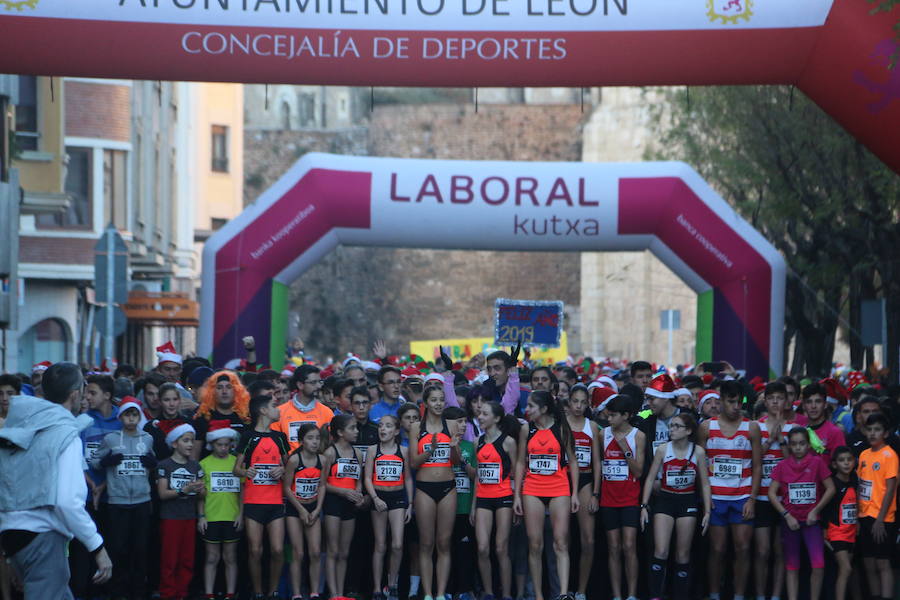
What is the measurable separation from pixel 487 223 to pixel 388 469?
21.4 ft

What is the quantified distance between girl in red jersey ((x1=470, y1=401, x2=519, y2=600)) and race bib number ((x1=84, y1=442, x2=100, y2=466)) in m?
2.62

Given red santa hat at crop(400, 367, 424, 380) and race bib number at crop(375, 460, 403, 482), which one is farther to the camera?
red santa hat at crop(400, 367, 424, 380)

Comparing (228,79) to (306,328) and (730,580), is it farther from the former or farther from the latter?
(306,328)

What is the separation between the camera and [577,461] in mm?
11789

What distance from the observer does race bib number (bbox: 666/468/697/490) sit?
11609mm

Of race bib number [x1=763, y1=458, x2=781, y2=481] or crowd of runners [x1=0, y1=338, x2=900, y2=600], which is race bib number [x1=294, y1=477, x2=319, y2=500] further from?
race bib number [x1=763, y1=458, x2=781, y2=481]

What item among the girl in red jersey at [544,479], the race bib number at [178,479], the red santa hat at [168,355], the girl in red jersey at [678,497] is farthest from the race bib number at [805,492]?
the red santa hat at [168,355]

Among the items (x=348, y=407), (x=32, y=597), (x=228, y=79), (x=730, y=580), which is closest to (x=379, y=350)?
(x=348, y=407)

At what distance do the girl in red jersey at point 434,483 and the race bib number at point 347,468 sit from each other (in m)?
0.42

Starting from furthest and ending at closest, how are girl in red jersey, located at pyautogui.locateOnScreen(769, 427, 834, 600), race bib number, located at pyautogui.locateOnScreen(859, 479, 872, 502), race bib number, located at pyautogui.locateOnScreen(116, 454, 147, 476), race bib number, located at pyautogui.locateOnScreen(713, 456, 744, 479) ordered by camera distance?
race bib number, located at pyautogui.locateOnScreen(713, 456, 744, 479) < race bib number, located at pyautogui.locateOnScreen(116, 454, 147, 476) < girl in red jersey, located at pyautogui.locateOnScreen(769, 427, 834, 600) < race bib number, located at pyautogui.locateOnScreen(859, 479, 872, 502)

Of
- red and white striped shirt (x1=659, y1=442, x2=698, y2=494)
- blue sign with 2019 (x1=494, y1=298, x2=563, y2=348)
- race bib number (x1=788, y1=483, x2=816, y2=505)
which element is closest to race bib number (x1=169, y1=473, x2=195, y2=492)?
red and white striped shirt (x1=659, y1=442, x2=698, y2=494)

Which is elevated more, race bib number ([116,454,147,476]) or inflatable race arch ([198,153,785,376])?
inflatable race arch ([198,153,785,376])

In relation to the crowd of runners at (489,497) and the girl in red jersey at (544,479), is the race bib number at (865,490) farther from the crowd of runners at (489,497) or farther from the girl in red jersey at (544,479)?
the girl in red jersey at (544,479)

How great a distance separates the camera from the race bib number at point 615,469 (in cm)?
1178
